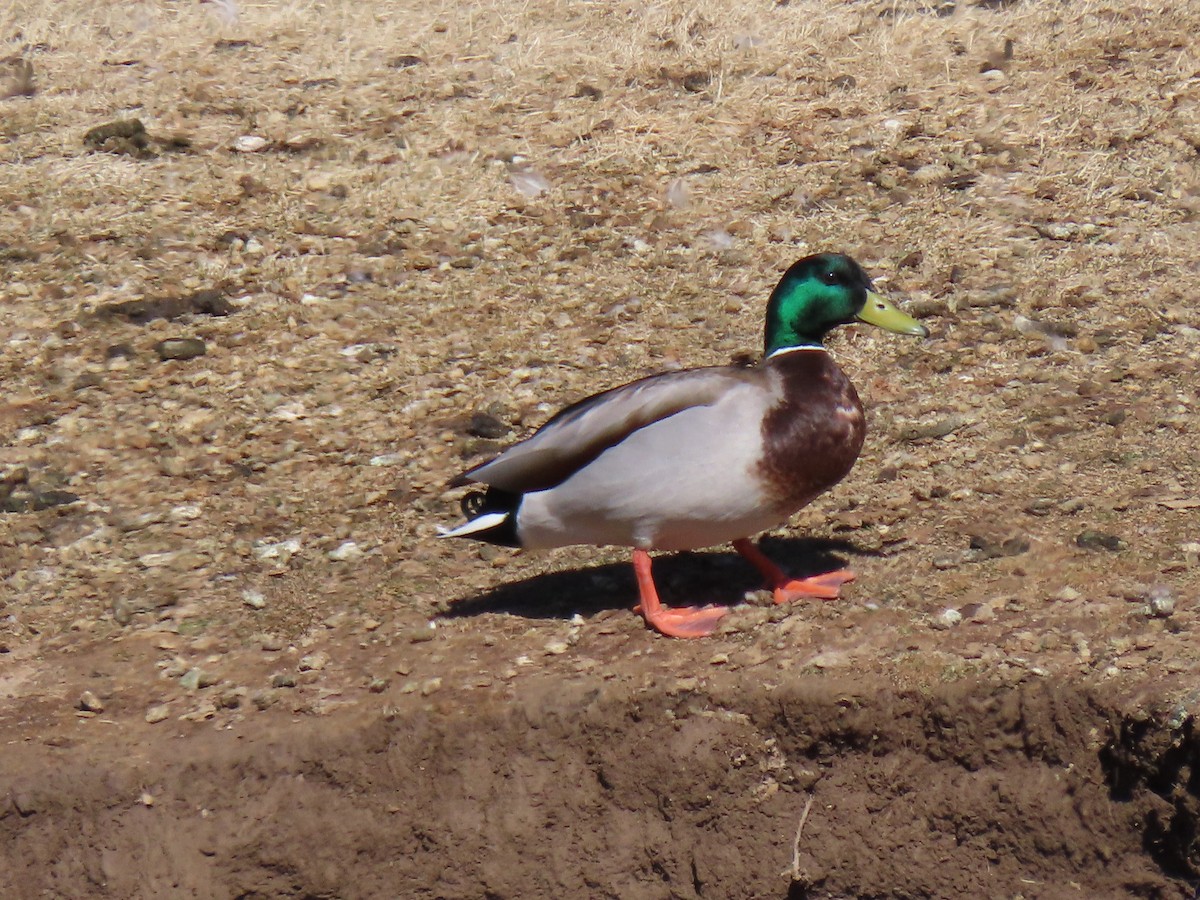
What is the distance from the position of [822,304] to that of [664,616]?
93 cm

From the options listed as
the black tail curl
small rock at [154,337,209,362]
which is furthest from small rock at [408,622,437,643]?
small rock at [154,337,209,362]

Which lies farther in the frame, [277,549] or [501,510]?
[277,549]

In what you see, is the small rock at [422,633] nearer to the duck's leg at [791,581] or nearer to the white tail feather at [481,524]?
the white tail feather at [481,524]

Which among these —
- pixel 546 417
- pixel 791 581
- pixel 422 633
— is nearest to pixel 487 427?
pixel 546 417

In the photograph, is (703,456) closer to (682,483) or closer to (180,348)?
(682,483)

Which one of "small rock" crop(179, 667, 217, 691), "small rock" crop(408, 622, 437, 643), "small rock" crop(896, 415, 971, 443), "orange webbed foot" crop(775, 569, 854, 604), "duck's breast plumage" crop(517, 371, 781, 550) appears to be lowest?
"small rock" crop(179, 667, 217, 691)

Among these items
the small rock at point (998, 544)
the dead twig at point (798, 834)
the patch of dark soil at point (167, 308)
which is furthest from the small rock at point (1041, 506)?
the patch of dark soil at point (167, 308)

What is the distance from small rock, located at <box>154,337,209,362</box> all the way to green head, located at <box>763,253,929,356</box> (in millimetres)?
2463

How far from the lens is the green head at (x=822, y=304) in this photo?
3986mm

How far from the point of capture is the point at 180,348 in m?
5.59

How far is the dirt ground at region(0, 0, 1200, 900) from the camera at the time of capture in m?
3.64

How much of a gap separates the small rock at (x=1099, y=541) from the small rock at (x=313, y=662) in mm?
2071

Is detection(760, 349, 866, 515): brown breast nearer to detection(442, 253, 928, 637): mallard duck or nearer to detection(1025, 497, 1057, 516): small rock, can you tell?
detection(442, 253, 928, 637): mallard duck

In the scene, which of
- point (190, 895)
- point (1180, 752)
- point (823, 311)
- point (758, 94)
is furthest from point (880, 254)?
point (190, 895)
